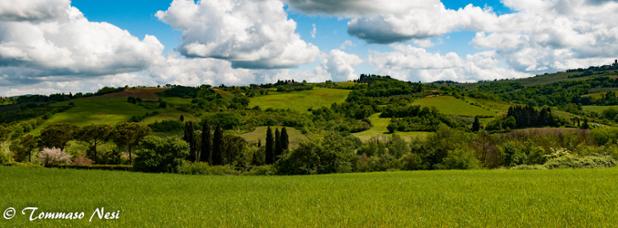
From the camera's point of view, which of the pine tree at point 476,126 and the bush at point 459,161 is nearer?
the bush at point 459,161

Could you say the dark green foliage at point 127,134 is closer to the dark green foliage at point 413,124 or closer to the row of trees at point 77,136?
the row of trees at point 77,136

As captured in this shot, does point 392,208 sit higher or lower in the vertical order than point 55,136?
higher

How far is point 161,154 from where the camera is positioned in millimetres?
72688

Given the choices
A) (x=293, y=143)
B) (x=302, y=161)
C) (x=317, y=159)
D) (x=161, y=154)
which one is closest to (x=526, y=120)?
(x=293, y=143)

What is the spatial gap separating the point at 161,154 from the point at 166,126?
3919 inches

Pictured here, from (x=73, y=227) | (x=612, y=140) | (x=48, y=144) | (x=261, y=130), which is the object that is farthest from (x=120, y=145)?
(x=612, y=140)

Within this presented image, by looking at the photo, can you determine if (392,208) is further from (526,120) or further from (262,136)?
(526,120)

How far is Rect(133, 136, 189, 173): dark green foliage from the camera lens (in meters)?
71.9

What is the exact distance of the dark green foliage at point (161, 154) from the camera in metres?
71.9

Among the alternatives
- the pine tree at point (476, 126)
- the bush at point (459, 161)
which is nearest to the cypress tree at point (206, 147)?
the bush at point (459, 161)

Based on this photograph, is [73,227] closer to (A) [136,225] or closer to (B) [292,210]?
(A) [136,225]

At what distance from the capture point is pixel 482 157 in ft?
334

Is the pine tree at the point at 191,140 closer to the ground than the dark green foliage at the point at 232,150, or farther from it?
farther from it

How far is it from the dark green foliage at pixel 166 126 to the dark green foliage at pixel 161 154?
95934 mm
